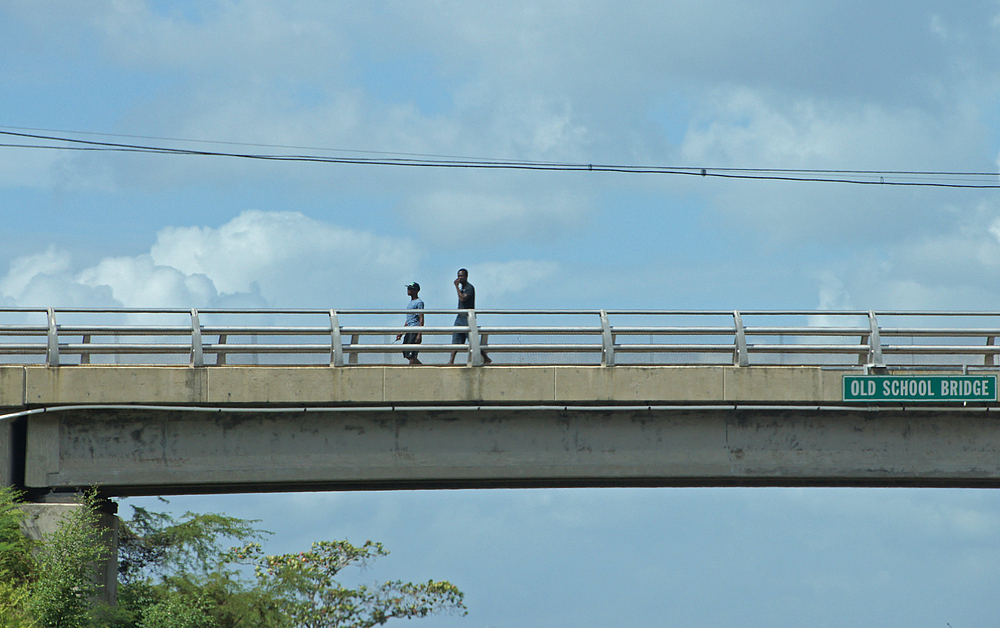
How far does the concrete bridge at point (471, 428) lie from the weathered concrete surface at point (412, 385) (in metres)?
0.02

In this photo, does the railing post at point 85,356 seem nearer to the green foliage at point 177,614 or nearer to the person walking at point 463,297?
the green foliage at point 177,614

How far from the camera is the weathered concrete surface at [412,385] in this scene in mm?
17109

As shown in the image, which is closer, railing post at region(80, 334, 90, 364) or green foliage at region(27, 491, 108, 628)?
green foliage at region(27, 491, 108, 628)

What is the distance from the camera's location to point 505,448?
708 inches

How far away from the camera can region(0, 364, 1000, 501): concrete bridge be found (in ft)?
56.5

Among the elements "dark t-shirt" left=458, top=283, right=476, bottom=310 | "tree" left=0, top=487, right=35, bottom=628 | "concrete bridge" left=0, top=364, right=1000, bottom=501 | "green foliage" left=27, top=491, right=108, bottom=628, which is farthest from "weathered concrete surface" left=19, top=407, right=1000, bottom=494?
"dark t-shirt" left=458, top=283, right=476, bottom=310

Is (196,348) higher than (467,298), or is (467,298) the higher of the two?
(467,298)

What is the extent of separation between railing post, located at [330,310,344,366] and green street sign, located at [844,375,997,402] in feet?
27.3

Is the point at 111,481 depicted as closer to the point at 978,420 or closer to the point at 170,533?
the point at 170,533

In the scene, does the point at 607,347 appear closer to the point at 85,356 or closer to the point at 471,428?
A: the point at 471,428

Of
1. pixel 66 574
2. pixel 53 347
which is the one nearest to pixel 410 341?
pixel 53 347

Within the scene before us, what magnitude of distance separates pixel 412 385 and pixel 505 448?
6.13 ft

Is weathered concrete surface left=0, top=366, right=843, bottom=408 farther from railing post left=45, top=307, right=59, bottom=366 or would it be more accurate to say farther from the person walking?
the person walking

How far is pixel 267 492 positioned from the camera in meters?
18.7
